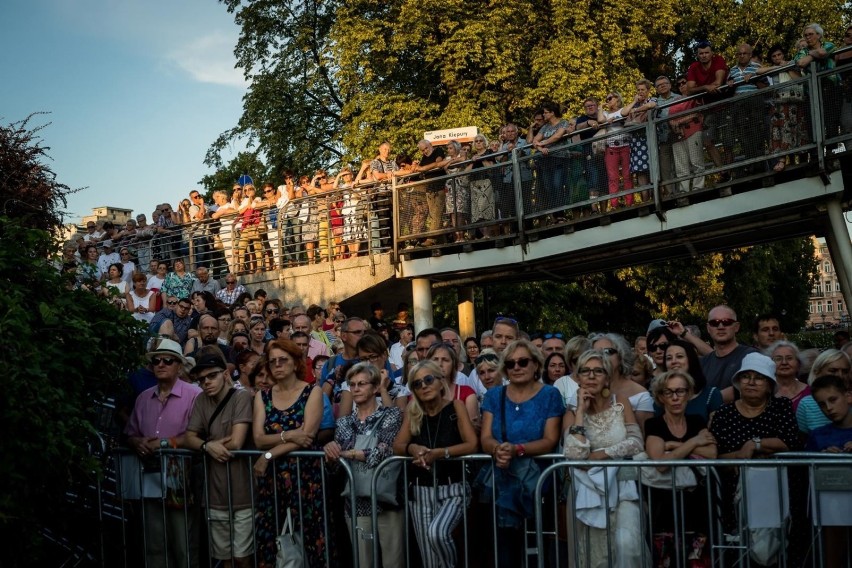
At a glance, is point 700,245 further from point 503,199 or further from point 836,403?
point 836,403

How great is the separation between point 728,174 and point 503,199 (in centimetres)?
386

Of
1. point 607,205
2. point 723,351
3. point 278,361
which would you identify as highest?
point 607,205

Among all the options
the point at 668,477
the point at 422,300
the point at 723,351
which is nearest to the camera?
the point at 668,477

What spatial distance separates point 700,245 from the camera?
15.7m

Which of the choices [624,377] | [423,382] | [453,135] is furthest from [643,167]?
[423,382]

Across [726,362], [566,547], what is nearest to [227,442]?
[566,547]

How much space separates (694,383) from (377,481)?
214cm

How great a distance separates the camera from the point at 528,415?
675 cm

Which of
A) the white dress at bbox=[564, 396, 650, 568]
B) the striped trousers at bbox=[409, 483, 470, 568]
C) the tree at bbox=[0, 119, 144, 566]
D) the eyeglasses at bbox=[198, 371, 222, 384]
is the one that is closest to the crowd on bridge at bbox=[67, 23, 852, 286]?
the tree at bbox=[0, 119, 144, 566]

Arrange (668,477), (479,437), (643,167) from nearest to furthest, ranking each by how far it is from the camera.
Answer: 1. (668,477)
2. (479,437)
3. (643,167)

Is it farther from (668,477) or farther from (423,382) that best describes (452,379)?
(668,477)

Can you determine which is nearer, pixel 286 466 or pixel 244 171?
pixel 286 466

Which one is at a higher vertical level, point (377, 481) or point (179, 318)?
point (179, 318)

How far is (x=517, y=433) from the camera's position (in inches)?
265
